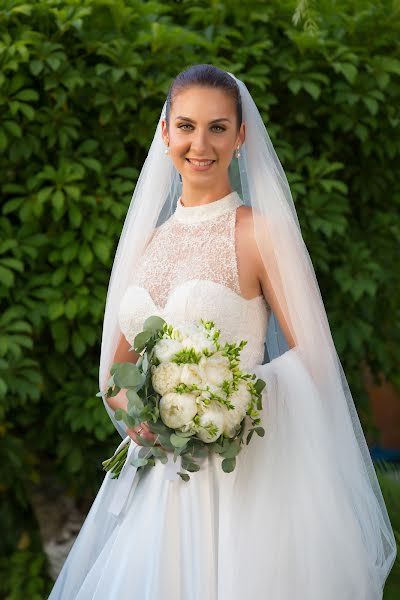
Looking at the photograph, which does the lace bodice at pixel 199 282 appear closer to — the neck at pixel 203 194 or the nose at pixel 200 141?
the neck at pixel 203 194

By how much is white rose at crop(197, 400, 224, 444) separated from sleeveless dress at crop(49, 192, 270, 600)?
0.91 ft

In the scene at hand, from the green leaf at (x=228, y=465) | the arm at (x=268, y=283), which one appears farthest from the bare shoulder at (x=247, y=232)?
the green leaf at (x=228, y=465)

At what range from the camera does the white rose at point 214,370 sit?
2473 millimetres

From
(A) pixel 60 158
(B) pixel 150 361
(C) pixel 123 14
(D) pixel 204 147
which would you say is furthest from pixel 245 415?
(C) pixel 123 14

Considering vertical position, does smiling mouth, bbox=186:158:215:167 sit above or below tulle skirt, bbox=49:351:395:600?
above

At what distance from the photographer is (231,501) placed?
270 centimetres

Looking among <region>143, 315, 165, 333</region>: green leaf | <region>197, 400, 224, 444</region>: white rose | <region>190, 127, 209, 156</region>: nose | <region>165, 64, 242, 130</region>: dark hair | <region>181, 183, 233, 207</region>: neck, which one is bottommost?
<region>197, 400, 224, 444</region>: white rose

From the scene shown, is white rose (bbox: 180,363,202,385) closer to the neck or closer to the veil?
the veil

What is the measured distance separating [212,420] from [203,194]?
83 centimetres

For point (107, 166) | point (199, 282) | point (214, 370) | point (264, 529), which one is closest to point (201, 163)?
point (199, 282)

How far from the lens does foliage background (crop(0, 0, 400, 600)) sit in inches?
164

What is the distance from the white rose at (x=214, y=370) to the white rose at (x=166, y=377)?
0.07 meters

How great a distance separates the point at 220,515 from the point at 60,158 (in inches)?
82.3

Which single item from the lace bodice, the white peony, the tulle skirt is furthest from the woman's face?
the white peony
